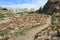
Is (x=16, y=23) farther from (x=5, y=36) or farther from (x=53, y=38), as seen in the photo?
(x=53, y=38)

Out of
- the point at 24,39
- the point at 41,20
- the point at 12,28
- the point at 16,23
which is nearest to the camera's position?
the point at 24,39

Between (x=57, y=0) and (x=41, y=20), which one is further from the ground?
(x=57, y=0)

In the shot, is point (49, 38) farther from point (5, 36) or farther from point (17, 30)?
point (17, 30)

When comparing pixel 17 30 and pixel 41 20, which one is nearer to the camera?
pixel 17 30

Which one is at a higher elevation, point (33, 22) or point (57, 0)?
point (57, 0)

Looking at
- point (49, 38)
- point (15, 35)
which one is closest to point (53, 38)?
point (49, 38)

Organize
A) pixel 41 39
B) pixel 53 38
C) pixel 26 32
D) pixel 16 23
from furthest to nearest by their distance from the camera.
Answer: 1. pixel 16 23
2. pixel 26 32
3. pixel 41 39
4. pixel 53 38

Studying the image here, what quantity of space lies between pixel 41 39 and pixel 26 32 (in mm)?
10510

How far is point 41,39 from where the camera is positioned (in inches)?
970

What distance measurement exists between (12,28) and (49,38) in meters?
14.9

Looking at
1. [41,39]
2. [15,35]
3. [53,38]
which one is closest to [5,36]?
[15,35]

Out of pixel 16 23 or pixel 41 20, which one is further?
pixel 41 20

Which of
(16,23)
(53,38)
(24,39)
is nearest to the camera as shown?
(53,38)

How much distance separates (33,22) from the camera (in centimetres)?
4297
